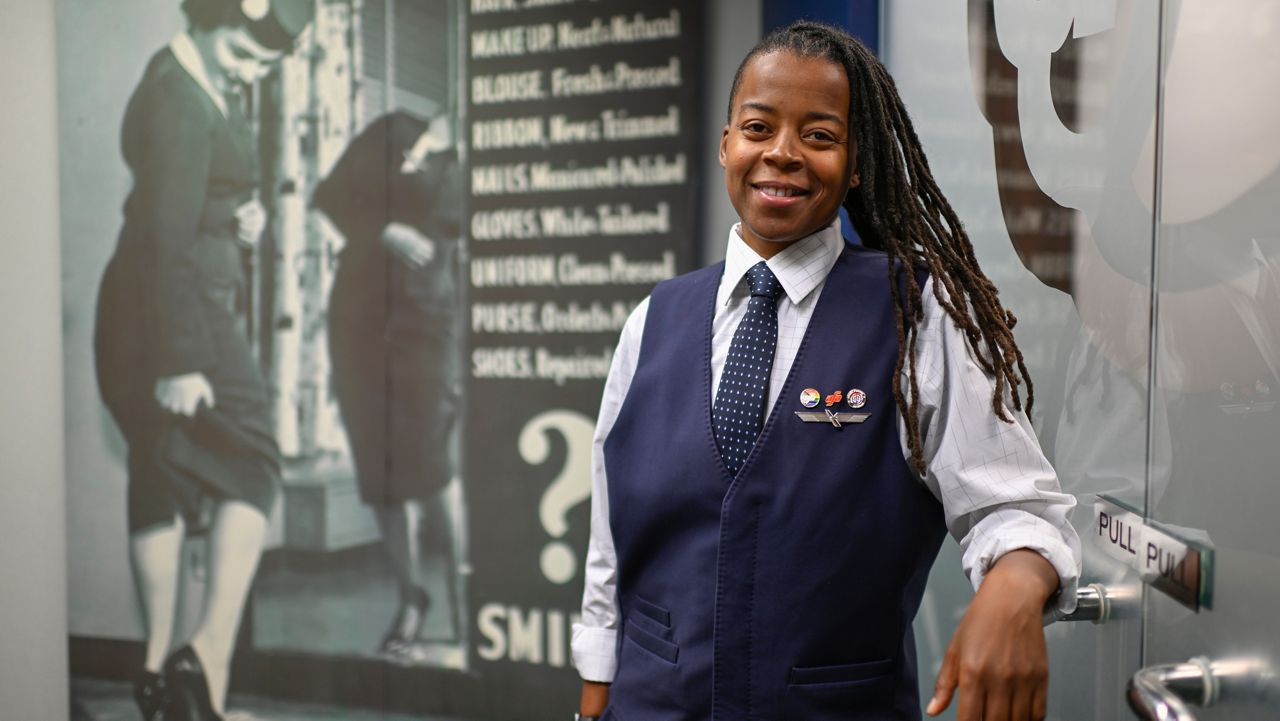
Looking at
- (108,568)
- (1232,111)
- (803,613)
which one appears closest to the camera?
(1232,111)

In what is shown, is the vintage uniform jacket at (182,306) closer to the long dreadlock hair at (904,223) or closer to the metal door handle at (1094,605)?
the long dreadlock hair at (904,223)

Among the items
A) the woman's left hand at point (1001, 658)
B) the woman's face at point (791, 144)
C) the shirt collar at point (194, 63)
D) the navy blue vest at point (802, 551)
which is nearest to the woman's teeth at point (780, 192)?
the woman's face at point (791, 144)

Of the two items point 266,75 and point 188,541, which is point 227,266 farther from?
point 188,541

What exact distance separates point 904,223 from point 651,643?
0.58m

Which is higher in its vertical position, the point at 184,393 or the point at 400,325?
the point at 400,325

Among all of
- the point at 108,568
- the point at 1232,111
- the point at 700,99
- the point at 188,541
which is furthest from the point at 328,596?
the point at 1232,111

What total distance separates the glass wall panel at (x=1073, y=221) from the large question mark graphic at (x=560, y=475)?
3.13 feet

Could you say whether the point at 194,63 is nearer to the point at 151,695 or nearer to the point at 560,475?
the point at 560,475

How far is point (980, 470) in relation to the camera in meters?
1.03

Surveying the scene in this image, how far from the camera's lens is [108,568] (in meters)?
2.80

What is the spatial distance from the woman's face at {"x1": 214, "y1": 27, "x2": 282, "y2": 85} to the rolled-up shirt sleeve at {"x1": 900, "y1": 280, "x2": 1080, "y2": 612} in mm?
2074

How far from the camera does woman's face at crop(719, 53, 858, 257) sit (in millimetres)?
1142

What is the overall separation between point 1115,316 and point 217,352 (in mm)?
2271

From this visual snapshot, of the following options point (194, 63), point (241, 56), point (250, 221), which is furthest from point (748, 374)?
point (194, 63)
